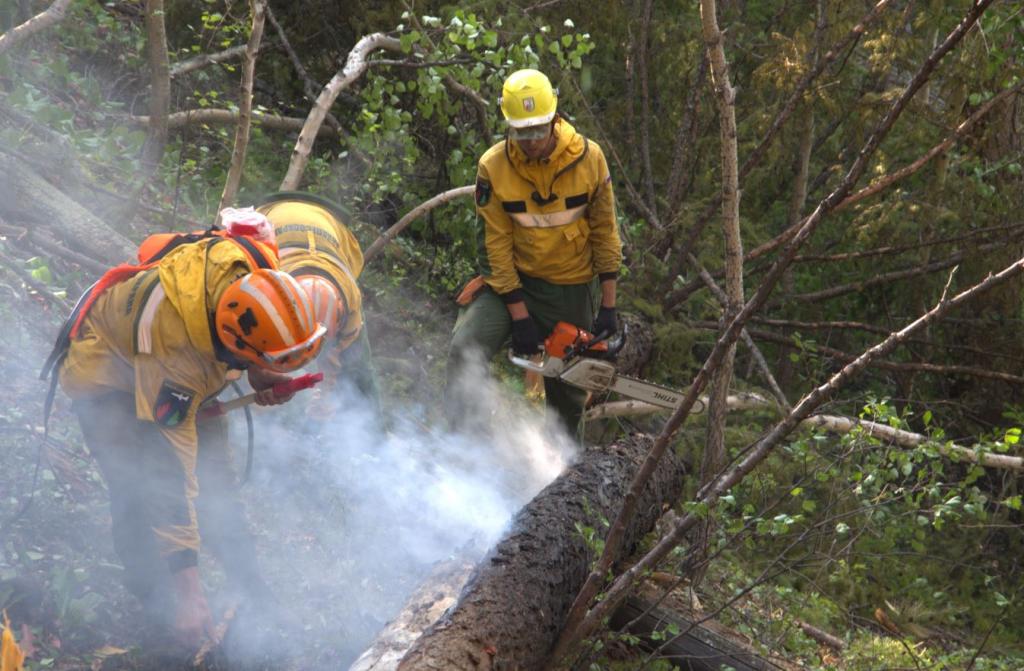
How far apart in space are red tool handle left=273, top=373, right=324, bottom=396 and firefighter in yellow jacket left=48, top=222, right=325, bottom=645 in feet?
0.11

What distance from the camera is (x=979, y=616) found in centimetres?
698

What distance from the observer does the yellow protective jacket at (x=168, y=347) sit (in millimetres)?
3641

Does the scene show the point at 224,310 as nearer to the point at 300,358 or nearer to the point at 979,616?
the point at 300,358

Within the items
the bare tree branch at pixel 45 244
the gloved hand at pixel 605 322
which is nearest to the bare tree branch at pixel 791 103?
the gloved hand at pixel 605 322

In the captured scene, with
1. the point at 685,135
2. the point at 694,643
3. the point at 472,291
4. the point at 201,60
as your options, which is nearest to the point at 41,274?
the point at 472,291

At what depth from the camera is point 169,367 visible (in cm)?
367

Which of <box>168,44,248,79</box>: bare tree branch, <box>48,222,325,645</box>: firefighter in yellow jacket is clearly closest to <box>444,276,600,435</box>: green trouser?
<box>48,222,325,645</box>: firefighter in yellow jacket

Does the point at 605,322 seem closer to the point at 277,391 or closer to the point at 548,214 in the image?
the point at 548,214

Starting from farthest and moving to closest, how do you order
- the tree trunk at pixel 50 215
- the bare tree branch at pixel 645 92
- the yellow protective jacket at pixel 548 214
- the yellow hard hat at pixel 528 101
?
the bare tree branch at pixel 645 92 → the tree trunk at pixel 50 215 → the yellow protective jacket at pixel 548 214 → the yellow hard hat at pixel 528 101

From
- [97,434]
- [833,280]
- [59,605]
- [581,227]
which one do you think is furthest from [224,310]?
[833,280]

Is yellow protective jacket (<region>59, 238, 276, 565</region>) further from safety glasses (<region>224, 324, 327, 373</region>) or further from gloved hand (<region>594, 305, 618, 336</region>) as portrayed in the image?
gloved hand (<region>594, 305, 618, 336</region>)

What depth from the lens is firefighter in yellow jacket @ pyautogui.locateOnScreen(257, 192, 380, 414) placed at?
4.43 meters

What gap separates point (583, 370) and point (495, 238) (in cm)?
91

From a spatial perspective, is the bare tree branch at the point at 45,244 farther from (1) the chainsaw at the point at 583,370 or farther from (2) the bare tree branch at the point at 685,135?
(2) the bare tree branch at the point at 685,135
